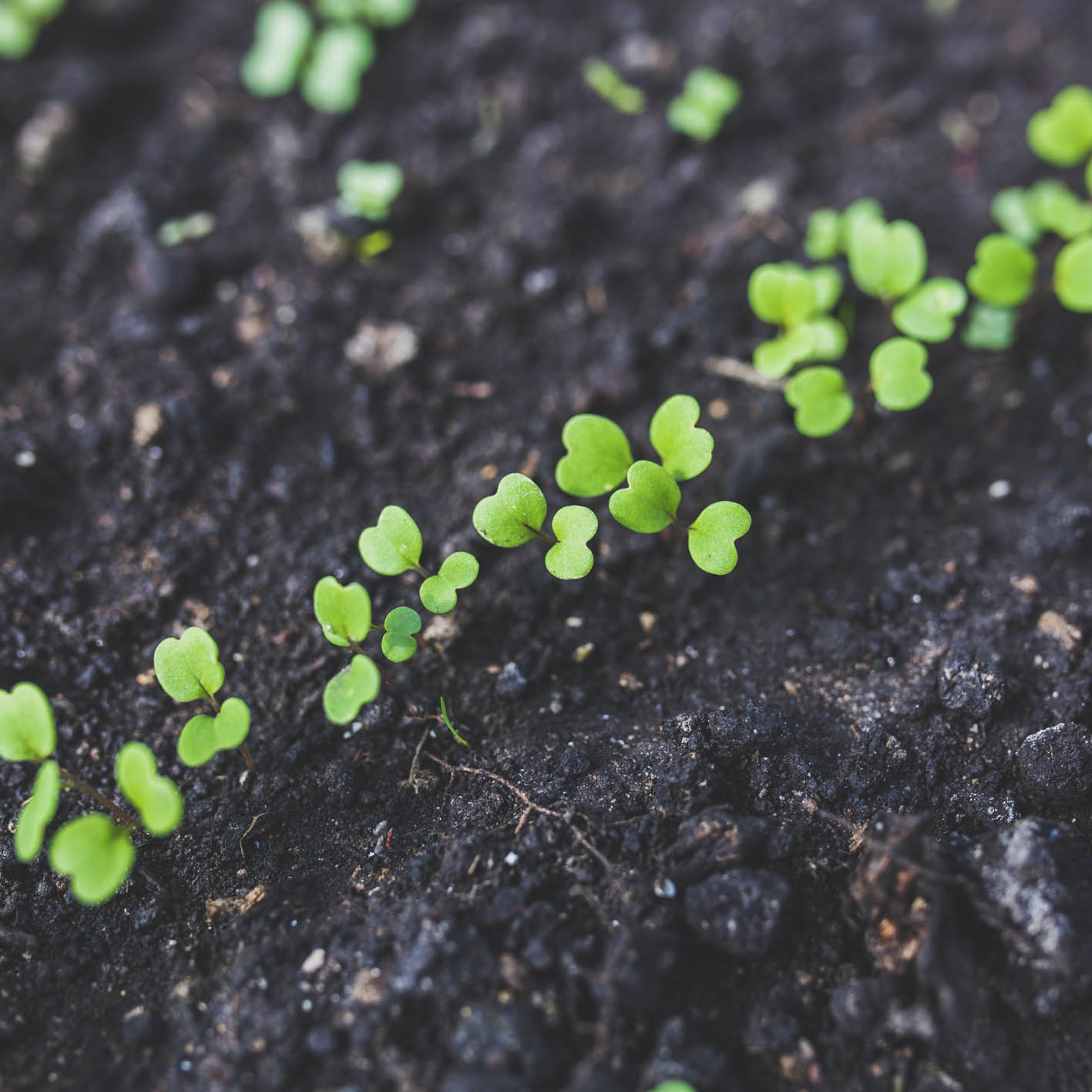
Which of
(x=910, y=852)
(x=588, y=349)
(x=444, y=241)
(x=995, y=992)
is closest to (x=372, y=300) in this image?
(x=444, y=241)

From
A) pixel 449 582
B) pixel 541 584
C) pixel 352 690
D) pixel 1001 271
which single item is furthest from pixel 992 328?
pixel 352 690

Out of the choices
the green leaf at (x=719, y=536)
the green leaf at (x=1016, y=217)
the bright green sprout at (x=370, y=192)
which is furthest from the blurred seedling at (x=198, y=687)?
the green leaf at (x=1016, y=217)

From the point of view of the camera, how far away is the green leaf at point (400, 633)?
1.56 metres

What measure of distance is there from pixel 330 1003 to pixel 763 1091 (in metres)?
0.63

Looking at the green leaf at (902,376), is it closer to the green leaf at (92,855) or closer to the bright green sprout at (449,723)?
the bright green sprout at (449,723)

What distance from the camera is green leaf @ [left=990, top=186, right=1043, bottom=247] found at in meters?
2.36

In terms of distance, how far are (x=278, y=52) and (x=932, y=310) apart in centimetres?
207

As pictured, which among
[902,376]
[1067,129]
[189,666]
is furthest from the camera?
[1067,129]

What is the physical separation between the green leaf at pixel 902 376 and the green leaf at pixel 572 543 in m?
0.68

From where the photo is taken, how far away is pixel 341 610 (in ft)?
5.07

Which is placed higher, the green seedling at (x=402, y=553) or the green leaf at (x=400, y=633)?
the green seedling at (x=402, y=553)

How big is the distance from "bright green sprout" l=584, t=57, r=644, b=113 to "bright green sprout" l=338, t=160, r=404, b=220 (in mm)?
727

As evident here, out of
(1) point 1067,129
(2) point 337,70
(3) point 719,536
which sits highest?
(2) point 337,70

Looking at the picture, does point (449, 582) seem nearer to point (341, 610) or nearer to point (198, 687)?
point (341, 610)
